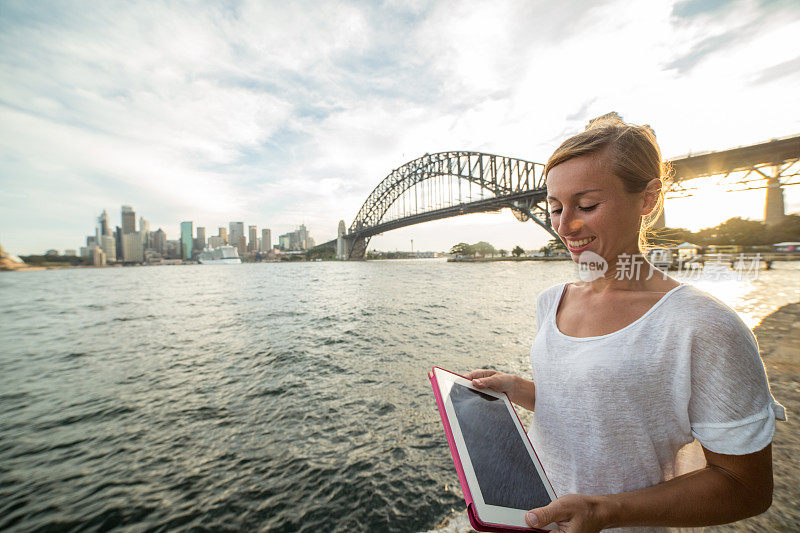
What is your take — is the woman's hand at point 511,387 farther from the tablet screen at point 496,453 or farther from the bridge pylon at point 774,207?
the bridge pylon at point 774,207

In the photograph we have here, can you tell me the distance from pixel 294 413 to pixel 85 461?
2.33 m

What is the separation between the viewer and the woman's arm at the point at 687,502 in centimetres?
72

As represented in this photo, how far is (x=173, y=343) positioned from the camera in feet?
28.4

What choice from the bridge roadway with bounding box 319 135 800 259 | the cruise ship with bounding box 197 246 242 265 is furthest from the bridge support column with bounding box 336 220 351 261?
the cruise ship with bounding box 197 246 242 265

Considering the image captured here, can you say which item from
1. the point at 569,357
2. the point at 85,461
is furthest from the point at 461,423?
the point at 85,461

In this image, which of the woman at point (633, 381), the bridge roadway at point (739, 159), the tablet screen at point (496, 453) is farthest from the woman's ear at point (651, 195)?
the bridge roadway at point (739, 159)

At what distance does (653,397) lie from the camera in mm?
831

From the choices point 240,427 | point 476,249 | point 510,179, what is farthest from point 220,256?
point 240,427

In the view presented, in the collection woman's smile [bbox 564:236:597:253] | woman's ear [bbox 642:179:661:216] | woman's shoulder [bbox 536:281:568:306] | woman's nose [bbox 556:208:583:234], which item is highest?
woman's ear [bbox 642:179:661:216]

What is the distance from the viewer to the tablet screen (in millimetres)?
954

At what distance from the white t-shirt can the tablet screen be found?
128 millimetres

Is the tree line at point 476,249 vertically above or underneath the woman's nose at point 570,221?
above

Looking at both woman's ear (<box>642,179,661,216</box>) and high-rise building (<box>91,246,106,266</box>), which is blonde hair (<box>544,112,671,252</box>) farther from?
high-rise building (<box>91,246,106,266</box>)

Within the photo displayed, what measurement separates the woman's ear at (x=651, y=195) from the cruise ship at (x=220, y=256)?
11527 cm
